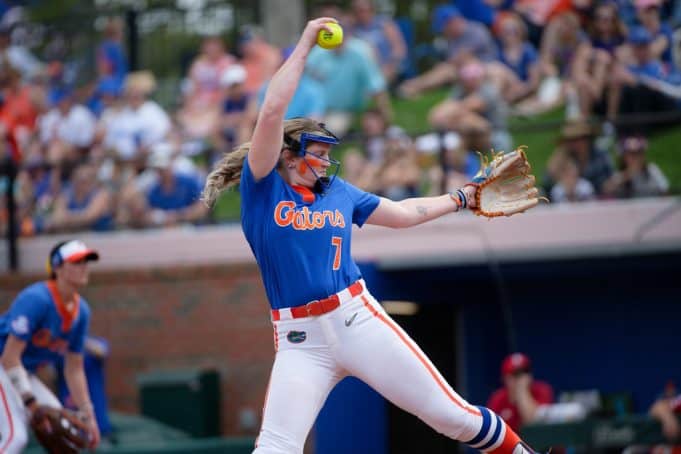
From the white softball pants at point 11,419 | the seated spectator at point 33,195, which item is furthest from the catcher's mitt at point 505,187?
the seated spectator at point 33,195

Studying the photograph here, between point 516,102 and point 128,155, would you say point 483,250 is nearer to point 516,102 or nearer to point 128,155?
point 516,102

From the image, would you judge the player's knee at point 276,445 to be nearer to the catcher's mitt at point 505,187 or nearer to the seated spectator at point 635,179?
the catcher's mitt at point 505,187

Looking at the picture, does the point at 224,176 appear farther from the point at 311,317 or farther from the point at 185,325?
the point at 185,325

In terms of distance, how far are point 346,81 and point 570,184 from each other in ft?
8.78

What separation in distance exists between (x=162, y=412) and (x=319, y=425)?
1603 mm

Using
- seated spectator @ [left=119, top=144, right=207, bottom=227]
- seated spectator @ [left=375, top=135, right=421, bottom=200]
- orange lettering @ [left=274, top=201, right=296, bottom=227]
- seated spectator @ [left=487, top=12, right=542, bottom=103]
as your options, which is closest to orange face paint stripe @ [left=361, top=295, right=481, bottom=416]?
orange lettering @ [left=274, top=201, right=296, bottom=227]

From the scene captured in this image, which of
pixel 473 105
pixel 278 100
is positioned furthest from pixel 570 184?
pixel 278 100

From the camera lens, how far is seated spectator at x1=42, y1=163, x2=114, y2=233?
13.1 metres

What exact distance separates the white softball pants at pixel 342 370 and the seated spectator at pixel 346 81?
7191 millimetres

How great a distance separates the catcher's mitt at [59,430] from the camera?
7.75 meters

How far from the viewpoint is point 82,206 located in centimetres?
1328

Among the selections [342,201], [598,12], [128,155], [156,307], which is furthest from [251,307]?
[342,201]

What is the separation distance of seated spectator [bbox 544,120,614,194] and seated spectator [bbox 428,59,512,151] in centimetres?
59

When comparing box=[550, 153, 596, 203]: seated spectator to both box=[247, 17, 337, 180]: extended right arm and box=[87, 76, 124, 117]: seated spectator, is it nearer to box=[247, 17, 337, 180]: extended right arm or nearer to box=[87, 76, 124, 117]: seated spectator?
box=[87, 76, 124, 117]: seated spectator
